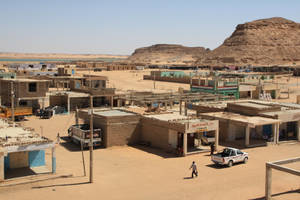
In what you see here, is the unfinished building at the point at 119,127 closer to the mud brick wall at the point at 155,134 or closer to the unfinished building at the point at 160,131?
the unfinished building at the point at 160,131

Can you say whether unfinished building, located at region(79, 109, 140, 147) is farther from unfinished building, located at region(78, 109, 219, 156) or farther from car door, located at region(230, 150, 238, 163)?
car door, located at region(230, 150, 238, 163)

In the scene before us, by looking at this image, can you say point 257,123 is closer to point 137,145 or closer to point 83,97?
point 137,145

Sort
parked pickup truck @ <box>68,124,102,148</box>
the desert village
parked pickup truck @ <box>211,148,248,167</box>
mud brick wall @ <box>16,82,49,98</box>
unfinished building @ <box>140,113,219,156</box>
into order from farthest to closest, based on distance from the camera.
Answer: mud brick wall @ <box>16,82,49,98</box>
parked pickup truck @ <box>68,124,102,148</box>
unfinished building @ <box>140,113,219,156</box>
parked pickup truck @ <box>211,148,248,167</box>
the desert village

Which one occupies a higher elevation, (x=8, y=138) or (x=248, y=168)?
(x=8, y=138)

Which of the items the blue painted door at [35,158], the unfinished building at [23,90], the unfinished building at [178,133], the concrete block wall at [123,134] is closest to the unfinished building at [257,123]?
the unfinished building at [178,133]

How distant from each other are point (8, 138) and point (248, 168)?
1407 centimetres

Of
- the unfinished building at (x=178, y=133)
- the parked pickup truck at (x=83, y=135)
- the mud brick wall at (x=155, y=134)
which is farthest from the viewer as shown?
the mud brick wall at (x=155, y=134)

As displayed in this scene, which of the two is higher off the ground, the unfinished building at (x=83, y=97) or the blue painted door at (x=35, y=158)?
the unfinished building at (x=83, y=97)

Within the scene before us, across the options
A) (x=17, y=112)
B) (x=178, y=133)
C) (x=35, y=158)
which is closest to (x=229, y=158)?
(x=178, y=133)

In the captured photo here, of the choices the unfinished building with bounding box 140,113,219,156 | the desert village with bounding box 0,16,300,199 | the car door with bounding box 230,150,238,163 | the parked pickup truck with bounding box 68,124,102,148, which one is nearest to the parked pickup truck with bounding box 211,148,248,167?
the car door with bounding box 230,150,238,163

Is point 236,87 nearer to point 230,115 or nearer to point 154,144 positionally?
point 230,115

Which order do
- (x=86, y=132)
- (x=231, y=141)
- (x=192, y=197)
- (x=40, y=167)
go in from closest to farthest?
1. (x=192, y=197)
2. (x=40, y=167)
3. (x=86, y=132)
4. (x=231, y=141)

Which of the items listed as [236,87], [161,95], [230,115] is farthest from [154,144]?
[236,87]

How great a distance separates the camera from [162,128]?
29.4 metres
